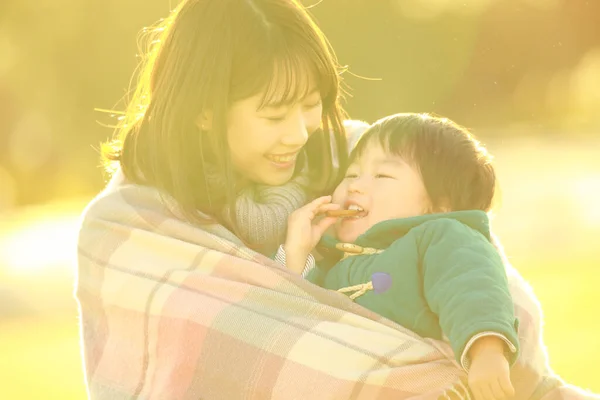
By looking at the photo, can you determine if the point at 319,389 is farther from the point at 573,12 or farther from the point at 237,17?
the point at 573,12

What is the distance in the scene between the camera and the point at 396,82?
49.8 feet

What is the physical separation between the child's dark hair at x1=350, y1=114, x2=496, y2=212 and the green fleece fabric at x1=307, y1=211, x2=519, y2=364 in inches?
4.9

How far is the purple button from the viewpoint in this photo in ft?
7.59

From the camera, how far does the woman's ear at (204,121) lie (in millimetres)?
2691

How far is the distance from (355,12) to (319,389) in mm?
13397

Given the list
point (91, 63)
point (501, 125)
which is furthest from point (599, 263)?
point (91, 63)

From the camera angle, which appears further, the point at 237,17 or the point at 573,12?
the point at 573,12

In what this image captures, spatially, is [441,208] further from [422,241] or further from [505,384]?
[505,384]

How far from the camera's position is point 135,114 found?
2812 millimetres

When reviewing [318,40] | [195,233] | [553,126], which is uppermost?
[318,40]

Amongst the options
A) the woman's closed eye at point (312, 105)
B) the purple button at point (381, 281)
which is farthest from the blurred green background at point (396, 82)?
the purple button at point (381, 281)

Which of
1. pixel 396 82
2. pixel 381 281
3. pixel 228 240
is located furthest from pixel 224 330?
pixel 396 82

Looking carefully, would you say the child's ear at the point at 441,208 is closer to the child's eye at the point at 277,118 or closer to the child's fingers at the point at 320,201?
the child's fingers at the point at 320,201

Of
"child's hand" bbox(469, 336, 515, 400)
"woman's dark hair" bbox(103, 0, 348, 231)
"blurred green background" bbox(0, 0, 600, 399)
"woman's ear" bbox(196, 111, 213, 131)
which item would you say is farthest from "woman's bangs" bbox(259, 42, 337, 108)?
"blurred green background" bbox(0, 0, 600, 399)
